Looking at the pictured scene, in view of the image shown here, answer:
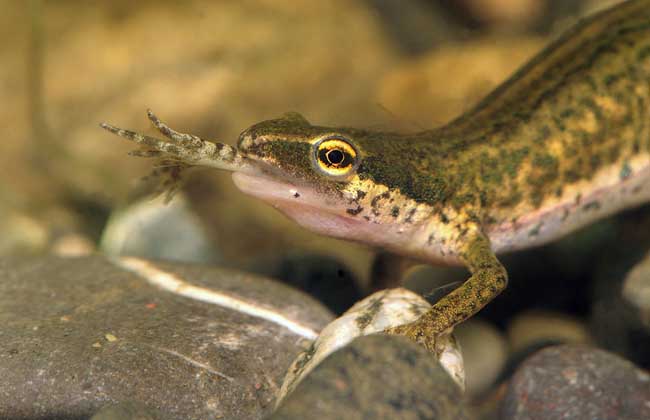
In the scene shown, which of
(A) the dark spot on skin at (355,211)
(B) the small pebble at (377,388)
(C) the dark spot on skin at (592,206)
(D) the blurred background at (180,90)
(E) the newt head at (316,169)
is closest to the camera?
(B) the small pebble at (377,388)

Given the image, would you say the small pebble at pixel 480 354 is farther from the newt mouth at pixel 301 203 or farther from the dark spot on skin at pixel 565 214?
the newt mouth at pixel 301 203

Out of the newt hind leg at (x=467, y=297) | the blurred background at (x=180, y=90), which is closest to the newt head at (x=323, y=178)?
the newt hind leg at (x=467, y=297)

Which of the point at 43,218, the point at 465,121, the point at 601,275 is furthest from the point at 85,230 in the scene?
the point at 601,275

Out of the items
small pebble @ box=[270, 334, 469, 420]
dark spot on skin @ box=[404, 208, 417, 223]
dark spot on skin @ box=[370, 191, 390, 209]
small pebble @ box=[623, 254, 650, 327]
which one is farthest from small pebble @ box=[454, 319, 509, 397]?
small pebble @ box=[270, 334, 469, 420]

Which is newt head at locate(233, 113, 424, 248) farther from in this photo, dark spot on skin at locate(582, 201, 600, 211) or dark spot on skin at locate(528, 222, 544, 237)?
dark spot on skin at locate(582, 201, 600, 211)

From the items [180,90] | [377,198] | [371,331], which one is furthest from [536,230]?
[180,90]

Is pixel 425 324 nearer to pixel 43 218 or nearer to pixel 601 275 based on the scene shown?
pixel 601 275

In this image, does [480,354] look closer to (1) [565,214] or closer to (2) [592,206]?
(1) [565,214]
